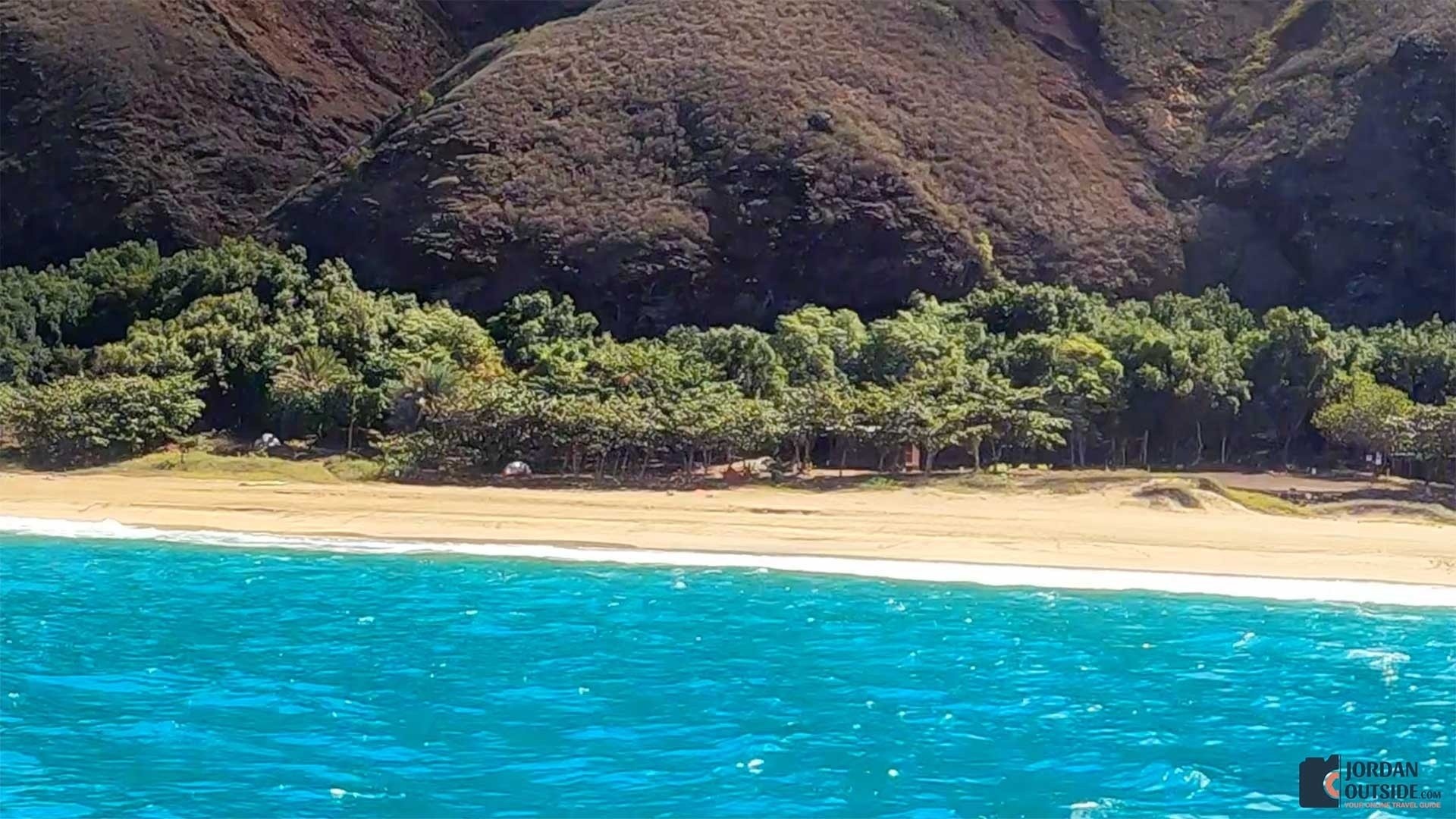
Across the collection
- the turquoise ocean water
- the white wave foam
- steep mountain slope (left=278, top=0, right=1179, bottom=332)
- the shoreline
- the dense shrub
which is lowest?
the turquoise ocean water

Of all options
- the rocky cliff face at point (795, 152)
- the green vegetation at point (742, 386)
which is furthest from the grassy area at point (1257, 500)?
the rocky cliff face at point (795, 152)

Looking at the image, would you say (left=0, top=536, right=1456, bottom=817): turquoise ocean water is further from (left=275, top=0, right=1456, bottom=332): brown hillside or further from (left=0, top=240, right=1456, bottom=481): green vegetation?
(left=275, top=0, right=1456, bottom=332): brown hillside

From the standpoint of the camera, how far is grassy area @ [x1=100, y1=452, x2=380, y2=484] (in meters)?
41.8

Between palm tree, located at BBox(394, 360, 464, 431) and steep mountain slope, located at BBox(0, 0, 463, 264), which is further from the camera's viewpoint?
steep mountain slope, located at BBox(0, 0, 463, 264)

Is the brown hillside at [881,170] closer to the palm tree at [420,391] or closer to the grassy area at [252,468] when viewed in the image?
the palm tree at [420,391]

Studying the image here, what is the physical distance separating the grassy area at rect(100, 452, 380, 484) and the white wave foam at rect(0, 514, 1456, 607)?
7.47 metres

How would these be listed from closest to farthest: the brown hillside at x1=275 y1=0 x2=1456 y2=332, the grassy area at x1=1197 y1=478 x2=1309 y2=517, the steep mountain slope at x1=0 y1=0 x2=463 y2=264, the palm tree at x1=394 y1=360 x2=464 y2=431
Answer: the grassy area at x1=1197 y1=478 x2=1309 y2=517 → the palm tree at x1=394 y1=360 x2=464 y2=431 → the brown hillside at x1=275 y1=0 x2=1456 y2=332 → the steep mountain slope at x1=0 y1=0 x2=463 y2=264

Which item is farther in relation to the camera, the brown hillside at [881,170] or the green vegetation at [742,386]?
the brown hillside at [881,170]

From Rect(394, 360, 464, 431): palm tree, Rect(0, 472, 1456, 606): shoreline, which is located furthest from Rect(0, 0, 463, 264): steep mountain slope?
Rect(0, 472, 1456, 606): shoreline

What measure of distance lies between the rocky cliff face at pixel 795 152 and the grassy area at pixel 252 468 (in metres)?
21.7

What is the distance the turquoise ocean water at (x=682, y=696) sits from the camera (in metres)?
13.1

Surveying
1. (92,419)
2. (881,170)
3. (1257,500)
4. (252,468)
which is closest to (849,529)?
(1257,500)

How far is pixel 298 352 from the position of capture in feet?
166

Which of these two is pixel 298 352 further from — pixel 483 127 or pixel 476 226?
pixel 483 127
